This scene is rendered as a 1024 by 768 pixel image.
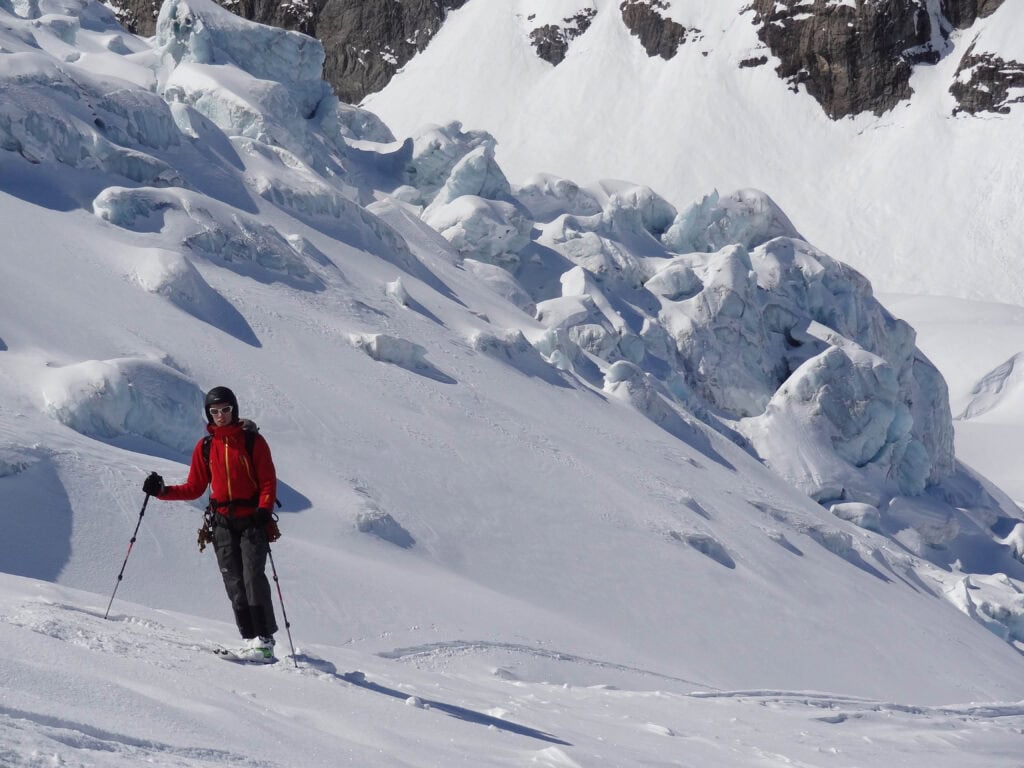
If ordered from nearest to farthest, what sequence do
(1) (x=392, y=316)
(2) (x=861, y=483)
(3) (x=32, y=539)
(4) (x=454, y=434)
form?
(3) (x=32, y=539)
(4) (x=454, y=434)
(1) (x=392, y=316)
(2) (x=861, y=483)

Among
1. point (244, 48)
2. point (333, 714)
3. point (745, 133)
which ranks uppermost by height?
point (745, 133)

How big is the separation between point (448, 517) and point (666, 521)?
3970 millimetres

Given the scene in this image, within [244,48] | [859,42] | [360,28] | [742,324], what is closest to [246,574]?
[742,324]

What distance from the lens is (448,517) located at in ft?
44.7

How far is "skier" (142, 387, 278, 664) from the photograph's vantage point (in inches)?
237

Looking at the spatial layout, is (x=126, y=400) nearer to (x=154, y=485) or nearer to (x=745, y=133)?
(x=154, y=485)

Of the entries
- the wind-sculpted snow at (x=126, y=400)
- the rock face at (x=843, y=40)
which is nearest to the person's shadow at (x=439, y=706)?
the wind-sculpted snow at (x=126, y=400)

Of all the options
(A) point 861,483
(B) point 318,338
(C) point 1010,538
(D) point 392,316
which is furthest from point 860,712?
(C) point 1010,538

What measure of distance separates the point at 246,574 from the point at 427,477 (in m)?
8.24

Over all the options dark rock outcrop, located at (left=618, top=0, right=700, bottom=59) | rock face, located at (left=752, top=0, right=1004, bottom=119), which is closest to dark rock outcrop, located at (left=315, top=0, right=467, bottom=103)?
dark rock outcrop, located at (left=618, top=0, right=700, bottom=59)

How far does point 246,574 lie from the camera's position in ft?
20.0

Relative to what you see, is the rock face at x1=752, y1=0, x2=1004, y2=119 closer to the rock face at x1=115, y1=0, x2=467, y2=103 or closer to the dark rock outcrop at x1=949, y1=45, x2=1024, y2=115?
the dark rock outcrop at x1=949, y1=45, x2=1024, y2=115

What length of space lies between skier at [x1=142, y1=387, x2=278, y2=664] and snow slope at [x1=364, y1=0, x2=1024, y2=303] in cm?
6612

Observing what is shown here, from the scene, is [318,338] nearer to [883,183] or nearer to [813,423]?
[813,423]
